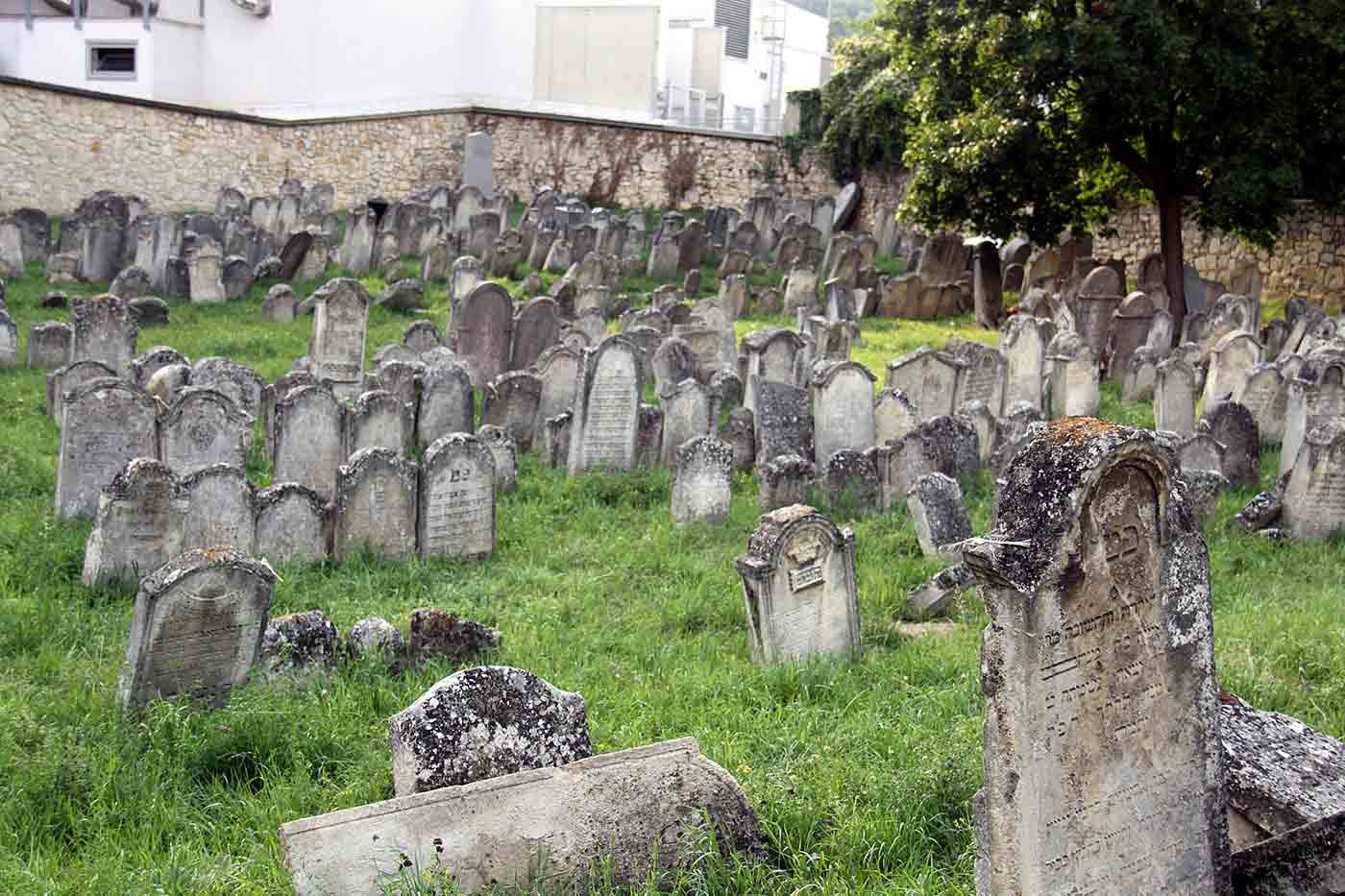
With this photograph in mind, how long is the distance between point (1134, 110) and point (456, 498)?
1142 centimetres

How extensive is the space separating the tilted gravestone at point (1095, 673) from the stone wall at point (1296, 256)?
17919mm

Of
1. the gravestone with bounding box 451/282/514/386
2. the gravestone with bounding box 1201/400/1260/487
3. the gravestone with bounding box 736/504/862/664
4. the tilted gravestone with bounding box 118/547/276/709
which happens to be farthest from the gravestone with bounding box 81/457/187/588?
the gravestone with bounding box 1201/400/1260/487

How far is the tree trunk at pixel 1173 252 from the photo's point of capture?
18.4m

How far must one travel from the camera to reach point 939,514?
8953 mm

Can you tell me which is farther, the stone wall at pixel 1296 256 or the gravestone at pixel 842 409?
the stone wall at pixel 1296 256

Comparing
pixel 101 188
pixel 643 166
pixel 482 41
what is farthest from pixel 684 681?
pixel 482 41

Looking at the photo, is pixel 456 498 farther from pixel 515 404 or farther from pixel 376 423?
pixel 515 404

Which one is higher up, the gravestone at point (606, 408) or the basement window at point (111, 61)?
the basement window at point (111, 61)

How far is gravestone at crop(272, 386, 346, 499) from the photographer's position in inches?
388

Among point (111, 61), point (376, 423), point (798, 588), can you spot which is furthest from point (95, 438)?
point (111, 61)

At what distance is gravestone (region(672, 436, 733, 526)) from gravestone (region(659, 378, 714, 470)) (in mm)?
1513

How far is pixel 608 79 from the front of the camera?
122 feet

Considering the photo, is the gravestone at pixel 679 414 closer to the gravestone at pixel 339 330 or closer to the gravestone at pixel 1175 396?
the gravestone at pixel 339 330

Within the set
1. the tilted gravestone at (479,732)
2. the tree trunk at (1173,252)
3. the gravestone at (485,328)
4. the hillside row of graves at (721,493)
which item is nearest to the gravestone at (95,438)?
the hillside row of graves at (721,493)
